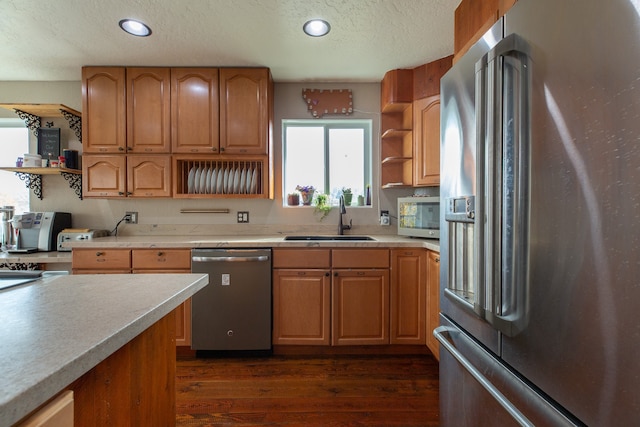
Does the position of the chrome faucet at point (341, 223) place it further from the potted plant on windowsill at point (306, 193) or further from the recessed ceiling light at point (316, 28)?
the recessed ceiling light at point (316, 28)

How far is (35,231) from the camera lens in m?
2.42

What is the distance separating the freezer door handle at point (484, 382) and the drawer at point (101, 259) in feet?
7.25

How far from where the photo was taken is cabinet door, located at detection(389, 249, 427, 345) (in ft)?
7.02

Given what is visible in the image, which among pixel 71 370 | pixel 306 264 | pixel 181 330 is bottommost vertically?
pixel 181 330

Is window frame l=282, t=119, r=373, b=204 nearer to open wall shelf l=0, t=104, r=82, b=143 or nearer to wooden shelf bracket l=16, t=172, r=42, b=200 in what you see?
open wall shelf l=0, t=104, r=82, b=143

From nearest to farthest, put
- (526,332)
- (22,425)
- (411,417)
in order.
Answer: (22,425)
(526,332)
(411,417)

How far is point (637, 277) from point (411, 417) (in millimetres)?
1459

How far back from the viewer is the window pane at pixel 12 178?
2.72 metres

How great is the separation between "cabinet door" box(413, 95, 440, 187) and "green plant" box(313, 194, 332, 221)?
82 centimetres

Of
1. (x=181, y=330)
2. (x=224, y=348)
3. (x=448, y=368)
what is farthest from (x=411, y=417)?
(x=181, y=330)

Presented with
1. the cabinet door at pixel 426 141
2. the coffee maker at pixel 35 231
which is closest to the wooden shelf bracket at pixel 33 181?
the coffee maker at pixel 35 231

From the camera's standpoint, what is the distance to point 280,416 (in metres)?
1.55

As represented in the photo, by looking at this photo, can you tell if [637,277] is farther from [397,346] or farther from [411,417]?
[397,346]

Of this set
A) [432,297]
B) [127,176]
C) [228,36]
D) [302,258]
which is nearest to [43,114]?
[127,176]
